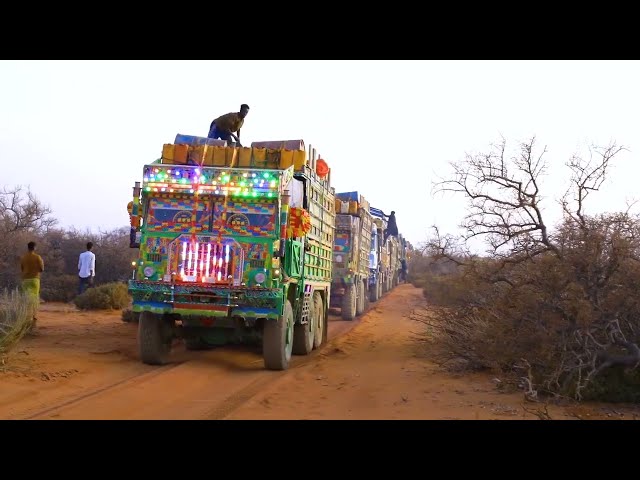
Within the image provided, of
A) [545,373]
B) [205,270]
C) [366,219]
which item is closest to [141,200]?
[205,270]

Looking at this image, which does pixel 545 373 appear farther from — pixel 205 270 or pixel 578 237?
pixel 205 270

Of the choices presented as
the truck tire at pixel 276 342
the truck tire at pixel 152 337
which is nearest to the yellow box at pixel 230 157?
the truck tire at pixel 276 342

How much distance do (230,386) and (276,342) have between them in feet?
4.54

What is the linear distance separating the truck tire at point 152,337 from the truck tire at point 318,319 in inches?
142

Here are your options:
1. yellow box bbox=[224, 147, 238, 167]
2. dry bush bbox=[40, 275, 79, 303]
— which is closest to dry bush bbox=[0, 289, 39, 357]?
yellow box bbox=[224, 147, 238, 167]

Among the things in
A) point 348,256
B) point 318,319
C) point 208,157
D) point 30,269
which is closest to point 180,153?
point 208,157

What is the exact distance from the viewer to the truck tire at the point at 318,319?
13.4 m

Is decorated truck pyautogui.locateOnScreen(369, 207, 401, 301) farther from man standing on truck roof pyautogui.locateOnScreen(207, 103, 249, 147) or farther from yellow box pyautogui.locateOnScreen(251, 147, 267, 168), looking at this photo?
yellow box pyautogui.locateOnScreen(251, 147, 267, 168)

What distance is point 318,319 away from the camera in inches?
538

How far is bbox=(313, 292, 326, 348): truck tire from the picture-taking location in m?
13.4

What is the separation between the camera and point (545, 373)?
7973mm

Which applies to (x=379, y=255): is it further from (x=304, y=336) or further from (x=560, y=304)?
(x=560, y=304)

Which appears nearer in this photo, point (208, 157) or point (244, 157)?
point (208, 157)

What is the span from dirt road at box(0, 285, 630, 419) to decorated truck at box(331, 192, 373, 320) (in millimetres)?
6511
